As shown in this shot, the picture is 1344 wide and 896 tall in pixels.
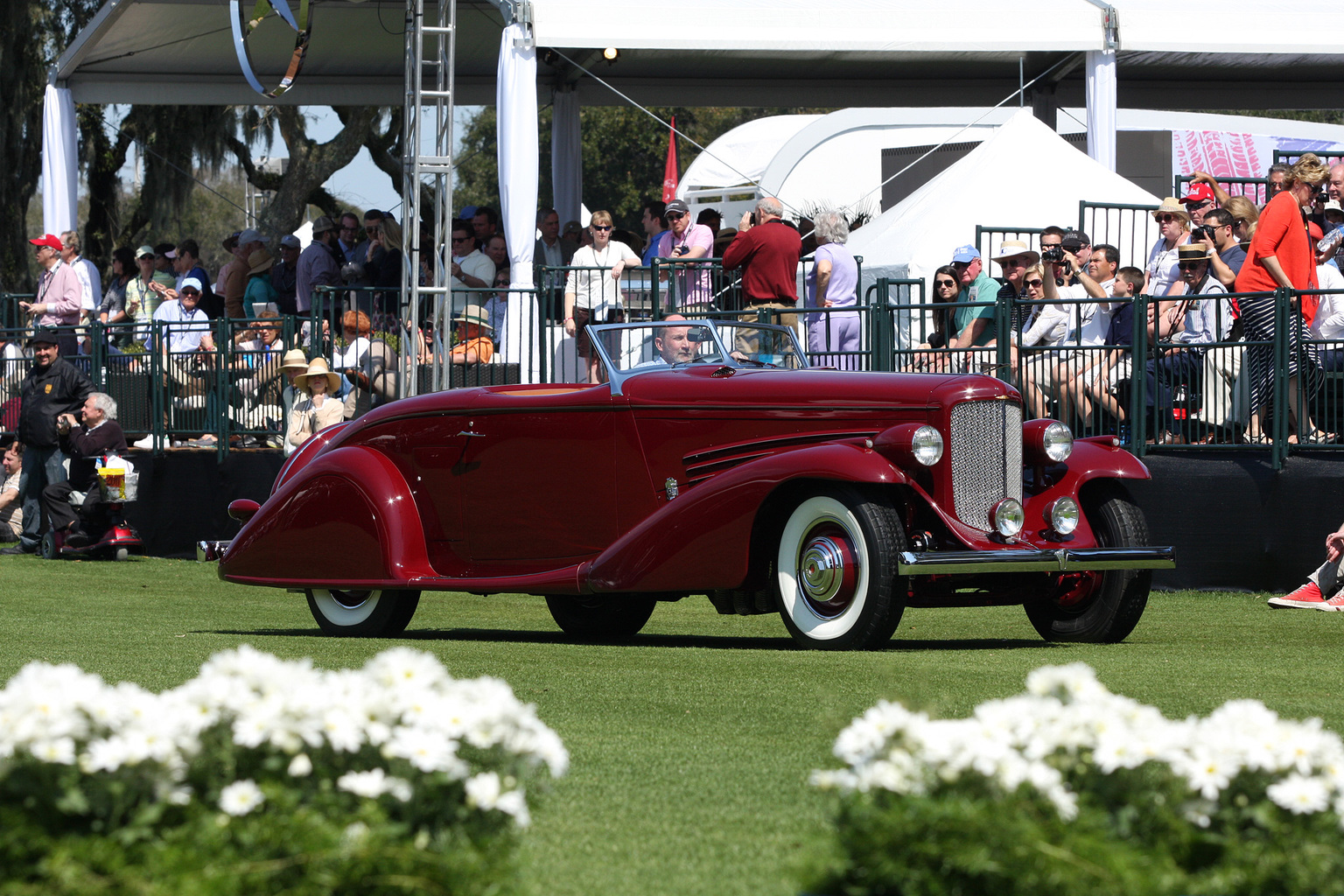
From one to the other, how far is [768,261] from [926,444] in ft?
20.1

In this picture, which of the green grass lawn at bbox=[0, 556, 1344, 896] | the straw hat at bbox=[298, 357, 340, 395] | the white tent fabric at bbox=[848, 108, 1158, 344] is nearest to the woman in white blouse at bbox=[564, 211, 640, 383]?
the straw hat at bbox=[298, 357, 340, 395]

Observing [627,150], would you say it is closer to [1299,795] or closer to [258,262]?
[258,262]

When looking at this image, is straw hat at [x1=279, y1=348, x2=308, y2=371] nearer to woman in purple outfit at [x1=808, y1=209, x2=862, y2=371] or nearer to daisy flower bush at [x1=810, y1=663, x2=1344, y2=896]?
woman in purple outfit at [x1=808, y1=209, x2=862, y2=371]

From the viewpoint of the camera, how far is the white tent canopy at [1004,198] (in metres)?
15.8

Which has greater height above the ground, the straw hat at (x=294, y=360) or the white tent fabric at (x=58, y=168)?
the white tent fabric at (x=58, y=168)

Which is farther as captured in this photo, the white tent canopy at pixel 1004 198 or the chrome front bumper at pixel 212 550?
the white tent canopy at pixel 1004 198

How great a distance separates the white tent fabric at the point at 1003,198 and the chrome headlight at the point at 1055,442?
722 centimetres

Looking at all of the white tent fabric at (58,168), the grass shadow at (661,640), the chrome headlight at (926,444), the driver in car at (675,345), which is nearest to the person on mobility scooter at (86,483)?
the white tent fabric at (58,168)

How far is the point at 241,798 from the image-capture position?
2.68 metres

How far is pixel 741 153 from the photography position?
2780 centimetres

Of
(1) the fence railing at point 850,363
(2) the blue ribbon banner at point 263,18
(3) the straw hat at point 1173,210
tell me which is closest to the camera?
(1) the fence railing at point 850,363

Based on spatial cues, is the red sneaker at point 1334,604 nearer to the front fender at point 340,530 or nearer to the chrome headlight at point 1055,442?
the chrome headlight at point 1055,442

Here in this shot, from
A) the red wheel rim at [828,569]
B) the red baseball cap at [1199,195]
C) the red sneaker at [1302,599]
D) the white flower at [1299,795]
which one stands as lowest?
the red sneaker at [1302,599]

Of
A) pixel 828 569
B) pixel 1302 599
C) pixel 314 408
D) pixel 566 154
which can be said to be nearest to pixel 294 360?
pixel 314 408
